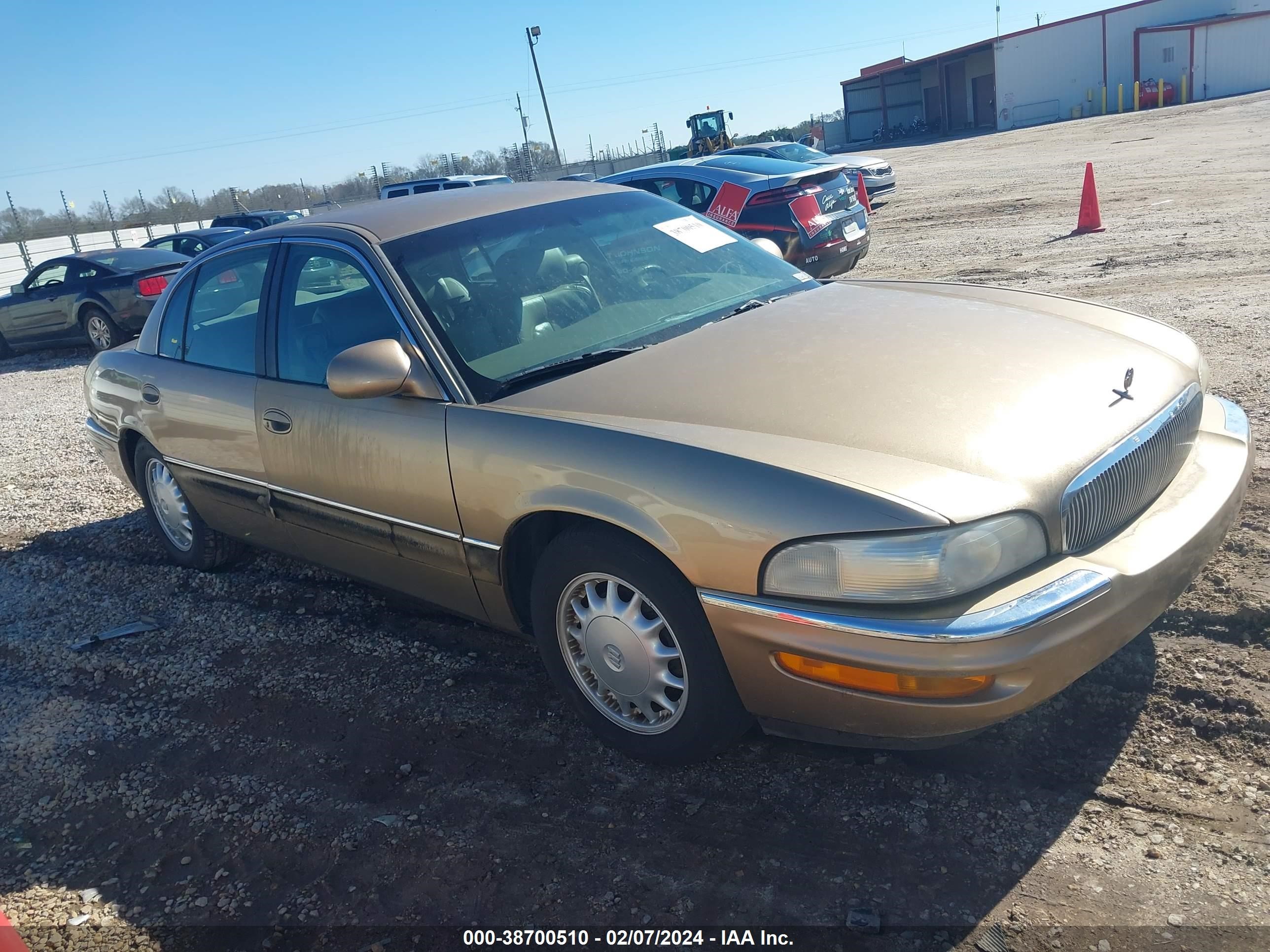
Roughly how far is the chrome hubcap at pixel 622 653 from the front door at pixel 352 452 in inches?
18.3

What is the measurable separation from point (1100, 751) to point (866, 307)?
1663 millimetres

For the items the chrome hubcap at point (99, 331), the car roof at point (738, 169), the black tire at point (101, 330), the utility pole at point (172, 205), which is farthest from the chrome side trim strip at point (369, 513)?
the utility pole at point (172, 205)

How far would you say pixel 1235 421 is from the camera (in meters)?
3.24

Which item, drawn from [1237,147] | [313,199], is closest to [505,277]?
[1237,147]

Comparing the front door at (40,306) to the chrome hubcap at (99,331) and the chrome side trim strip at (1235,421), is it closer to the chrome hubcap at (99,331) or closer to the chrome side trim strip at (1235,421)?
the chrome hubcap at (99,331)

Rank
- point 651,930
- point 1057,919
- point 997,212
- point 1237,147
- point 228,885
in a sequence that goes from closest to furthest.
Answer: point 1057,919 → point 651,930 → point 228,885 → point 997,212 → point 1237,147

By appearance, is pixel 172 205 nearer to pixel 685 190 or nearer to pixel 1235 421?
pixel 685 190

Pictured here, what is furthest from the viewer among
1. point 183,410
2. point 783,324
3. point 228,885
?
point 183,410

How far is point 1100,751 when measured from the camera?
8.83ft

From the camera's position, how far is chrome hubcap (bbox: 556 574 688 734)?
273 centimetres

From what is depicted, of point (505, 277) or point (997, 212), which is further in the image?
point (997, 212)

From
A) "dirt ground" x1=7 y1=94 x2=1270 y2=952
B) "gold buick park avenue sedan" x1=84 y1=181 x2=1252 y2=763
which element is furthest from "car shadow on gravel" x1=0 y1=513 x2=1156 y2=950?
"gold buick park avenue sedan" x1=84 y1=181 x2=1252 y2=763

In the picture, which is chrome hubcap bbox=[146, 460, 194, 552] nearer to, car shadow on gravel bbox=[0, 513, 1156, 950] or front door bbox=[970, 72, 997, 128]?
car shadow on gravel bbox=[0, 513, 1156, 950]

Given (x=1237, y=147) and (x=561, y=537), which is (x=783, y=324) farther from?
(x=1237, y=147)
